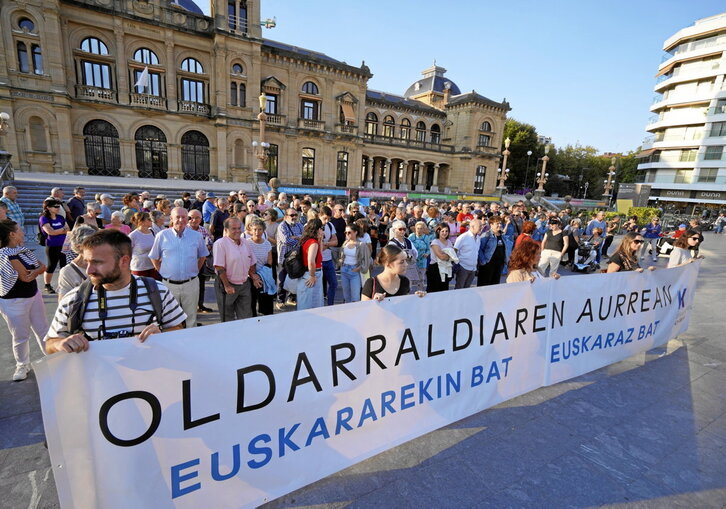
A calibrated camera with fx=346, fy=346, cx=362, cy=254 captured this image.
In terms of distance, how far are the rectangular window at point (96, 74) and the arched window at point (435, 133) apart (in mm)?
35612

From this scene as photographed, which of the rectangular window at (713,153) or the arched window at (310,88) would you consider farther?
the rectangular window at (713,153)

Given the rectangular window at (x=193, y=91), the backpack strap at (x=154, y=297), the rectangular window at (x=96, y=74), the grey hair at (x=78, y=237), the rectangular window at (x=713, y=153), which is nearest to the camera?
the backpack strap at (x=154, y=297)

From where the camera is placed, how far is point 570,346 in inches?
158

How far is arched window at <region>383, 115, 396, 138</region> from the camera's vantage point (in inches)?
1716

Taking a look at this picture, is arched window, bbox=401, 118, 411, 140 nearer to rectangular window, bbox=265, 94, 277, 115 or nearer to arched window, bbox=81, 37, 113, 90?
rectangular window, bbox=265, 94, 277, 115

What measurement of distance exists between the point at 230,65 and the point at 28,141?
14.4 m

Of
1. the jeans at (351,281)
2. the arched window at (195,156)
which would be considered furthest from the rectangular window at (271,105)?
the jeans at (351,281)

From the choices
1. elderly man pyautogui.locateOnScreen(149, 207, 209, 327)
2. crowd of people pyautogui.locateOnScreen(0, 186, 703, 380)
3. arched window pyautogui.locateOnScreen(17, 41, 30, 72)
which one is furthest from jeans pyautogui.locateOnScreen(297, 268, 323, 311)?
arched window pyautogui.locateOnScreen(17, 41, 30, 72)

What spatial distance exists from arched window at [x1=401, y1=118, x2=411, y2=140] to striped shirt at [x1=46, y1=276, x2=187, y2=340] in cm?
4519

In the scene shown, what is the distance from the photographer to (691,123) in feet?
142

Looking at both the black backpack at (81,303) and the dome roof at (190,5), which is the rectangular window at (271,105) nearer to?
the dome roof at (190,5)

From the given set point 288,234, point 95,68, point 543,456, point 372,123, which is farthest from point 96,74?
point 543,456

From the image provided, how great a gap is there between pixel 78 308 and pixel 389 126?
45394 millimetres

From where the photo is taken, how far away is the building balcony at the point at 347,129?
111 feet
